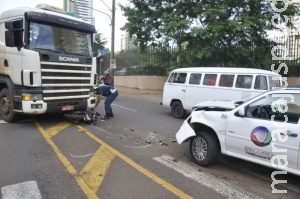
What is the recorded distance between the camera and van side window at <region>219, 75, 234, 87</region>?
10914 millimetres

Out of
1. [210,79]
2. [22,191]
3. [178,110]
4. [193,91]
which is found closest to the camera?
[22,191]

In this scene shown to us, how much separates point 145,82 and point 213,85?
1542cm

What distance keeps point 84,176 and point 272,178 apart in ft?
10.3

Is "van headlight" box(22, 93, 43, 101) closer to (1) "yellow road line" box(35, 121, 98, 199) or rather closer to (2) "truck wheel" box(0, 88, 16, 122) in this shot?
(2) "truck wheel" box(0, 88, 16, 122)

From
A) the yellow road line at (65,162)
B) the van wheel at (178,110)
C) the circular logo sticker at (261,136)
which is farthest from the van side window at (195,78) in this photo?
the circular logo sticker at (261,136)

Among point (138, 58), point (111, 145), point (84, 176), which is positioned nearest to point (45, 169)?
point (84, 176)

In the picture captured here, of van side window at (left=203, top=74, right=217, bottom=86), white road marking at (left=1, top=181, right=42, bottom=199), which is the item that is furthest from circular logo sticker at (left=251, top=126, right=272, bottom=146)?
van side window at (left=203, top=74, right=217, bottom=86)

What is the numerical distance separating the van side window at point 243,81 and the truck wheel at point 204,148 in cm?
503

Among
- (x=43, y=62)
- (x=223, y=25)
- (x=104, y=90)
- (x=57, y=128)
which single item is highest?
(x=223, y=25)

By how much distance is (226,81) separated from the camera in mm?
11031

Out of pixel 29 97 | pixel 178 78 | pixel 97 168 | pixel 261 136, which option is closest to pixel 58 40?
pixel 29 97

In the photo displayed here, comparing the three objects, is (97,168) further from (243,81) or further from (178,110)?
(178,110)

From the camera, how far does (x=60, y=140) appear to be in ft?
25.4

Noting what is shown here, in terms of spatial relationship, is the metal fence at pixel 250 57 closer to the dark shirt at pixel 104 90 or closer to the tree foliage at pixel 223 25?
the tree foliage at pixel 223 25
